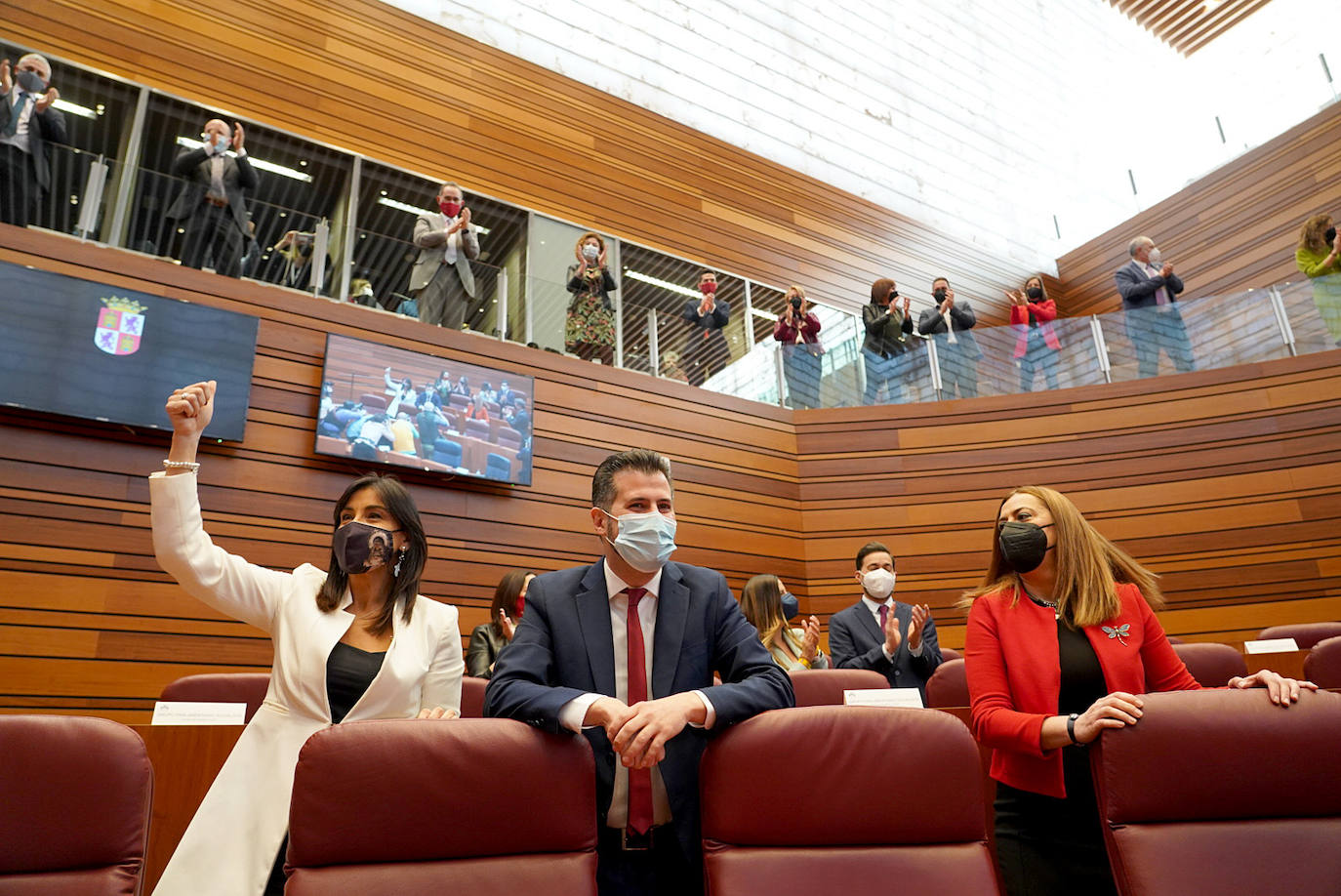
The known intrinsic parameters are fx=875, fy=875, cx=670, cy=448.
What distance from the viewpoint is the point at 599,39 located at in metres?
8.90

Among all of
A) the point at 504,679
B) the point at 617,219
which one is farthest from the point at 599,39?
the point at 504,679

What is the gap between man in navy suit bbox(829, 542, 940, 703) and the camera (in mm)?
3707

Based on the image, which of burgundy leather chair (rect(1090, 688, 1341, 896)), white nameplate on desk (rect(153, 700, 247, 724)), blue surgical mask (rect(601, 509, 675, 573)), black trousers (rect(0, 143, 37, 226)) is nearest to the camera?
burgundy leather chair (rect(1090, 688, 1341, 896))

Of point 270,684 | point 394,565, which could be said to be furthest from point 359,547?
point 270,684

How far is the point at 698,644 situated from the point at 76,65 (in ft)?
20.0

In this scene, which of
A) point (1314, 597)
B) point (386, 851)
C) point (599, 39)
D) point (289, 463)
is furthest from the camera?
point (599, 39)

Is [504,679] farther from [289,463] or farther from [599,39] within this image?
[599,39]

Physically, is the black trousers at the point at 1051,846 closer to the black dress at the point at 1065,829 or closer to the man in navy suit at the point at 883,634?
the black dress at the point at 1065,829

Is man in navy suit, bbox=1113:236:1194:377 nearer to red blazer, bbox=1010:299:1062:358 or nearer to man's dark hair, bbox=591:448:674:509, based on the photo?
red blazer, bbox=1010:299:1062:358

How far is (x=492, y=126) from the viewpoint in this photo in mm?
7840

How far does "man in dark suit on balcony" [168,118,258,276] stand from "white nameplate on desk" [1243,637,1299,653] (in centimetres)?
611

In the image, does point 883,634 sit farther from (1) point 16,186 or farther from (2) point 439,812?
(1) point 16,186

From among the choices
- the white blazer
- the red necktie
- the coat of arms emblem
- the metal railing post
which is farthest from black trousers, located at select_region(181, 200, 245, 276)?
the metal railing post

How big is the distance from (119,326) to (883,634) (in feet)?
14.7
